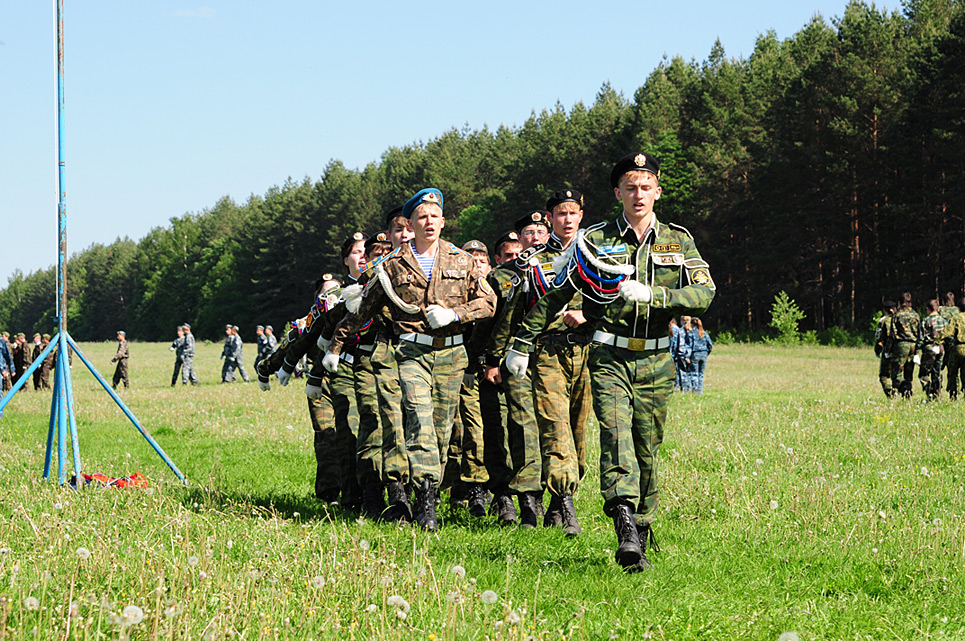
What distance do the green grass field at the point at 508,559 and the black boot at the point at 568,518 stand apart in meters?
0.12

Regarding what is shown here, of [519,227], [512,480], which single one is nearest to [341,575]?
[512,480]

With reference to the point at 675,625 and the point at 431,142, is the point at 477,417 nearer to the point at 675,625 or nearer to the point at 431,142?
the point at 675,625

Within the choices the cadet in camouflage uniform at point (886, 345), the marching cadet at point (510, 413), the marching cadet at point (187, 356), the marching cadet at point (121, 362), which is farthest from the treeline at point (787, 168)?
the marching cadet at point (510, 413)

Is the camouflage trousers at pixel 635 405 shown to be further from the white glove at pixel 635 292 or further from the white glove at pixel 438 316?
the white glove at pixel 438 316

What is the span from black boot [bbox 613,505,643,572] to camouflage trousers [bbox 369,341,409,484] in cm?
215

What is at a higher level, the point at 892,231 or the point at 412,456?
the point at 892,231

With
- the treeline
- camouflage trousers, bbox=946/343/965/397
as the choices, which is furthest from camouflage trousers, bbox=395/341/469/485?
the treeline

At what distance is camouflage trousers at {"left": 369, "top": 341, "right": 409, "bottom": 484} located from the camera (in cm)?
711

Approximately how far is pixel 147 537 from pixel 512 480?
2.76m

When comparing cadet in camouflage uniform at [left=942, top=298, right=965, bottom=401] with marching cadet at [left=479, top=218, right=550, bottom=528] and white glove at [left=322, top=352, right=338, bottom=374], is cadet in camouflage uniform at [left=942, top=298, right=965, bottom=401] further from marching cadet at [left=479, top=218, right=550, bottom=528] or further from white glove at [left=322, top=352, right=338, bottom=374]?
white glove at [left=322, top=352, right=338, bottom=374]

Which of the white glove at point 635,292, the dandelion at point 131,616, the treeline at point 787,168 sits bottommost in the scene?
the dandelion at point 131,616

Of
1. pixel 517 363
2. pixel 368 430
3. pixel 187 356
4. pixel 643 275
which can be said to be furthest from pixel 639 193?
pixel 187 356

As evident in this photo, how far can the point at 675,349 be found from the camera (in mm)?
22094

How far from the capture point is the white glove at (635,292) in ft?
17.4
